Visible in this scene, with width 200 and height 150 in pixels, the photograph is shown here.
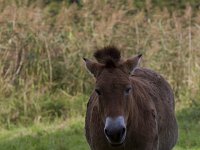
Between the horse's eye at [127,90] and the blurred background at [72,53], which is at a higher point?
the horse's eye at [127,90]

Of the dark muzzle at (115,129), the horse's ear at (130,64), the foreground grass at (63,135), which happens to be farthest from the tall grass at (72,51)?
the dark muzzle at (115,129)

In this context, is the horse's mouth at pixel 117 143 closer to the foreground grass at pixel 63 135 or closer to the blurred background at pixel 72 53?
the foreground grass at pixel 63 135

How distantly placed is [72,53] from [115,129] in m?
7.80

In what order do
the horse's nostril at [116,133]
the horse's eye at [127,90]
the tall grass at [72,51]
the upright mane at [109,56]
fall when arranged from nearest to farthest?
1. the horse's nostril at [116,133]
2. the horse's eye at [127,90]
3. the upright mane at [109,56]
4. the tall grass at [72,51]

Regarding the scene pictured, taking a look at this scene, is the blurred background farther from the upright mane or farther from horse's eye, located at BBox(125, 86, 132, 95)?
horse's eye, located at BBox(125, 86, 132, 95)

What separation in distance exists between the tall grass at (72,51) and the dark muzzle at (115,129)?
22.1ft

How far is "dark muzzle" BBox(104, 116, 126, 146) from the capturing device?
6086 mm

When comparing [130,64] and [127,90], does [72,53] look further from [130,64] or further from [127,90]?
[127,90]

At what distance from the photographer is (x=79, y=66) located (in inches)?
535

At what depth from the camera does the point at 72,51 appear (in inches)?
545

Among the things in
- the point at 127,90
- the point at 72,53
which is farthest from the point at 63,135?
the point at 127,90

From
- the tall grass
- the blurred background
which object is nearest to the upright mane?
the blurred background

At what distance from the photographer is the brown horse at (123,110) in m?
6.30

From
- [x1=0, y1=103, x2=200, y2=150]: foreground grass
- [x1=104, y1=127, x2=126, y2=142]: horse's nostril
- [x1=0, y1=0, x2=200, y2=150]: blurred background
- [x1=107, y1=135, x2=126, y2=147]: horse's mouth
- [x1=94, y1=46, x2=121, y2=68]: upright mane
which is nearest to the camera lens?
[x1=104, y1=127, x2=126, y2=142]: horse's nostril
